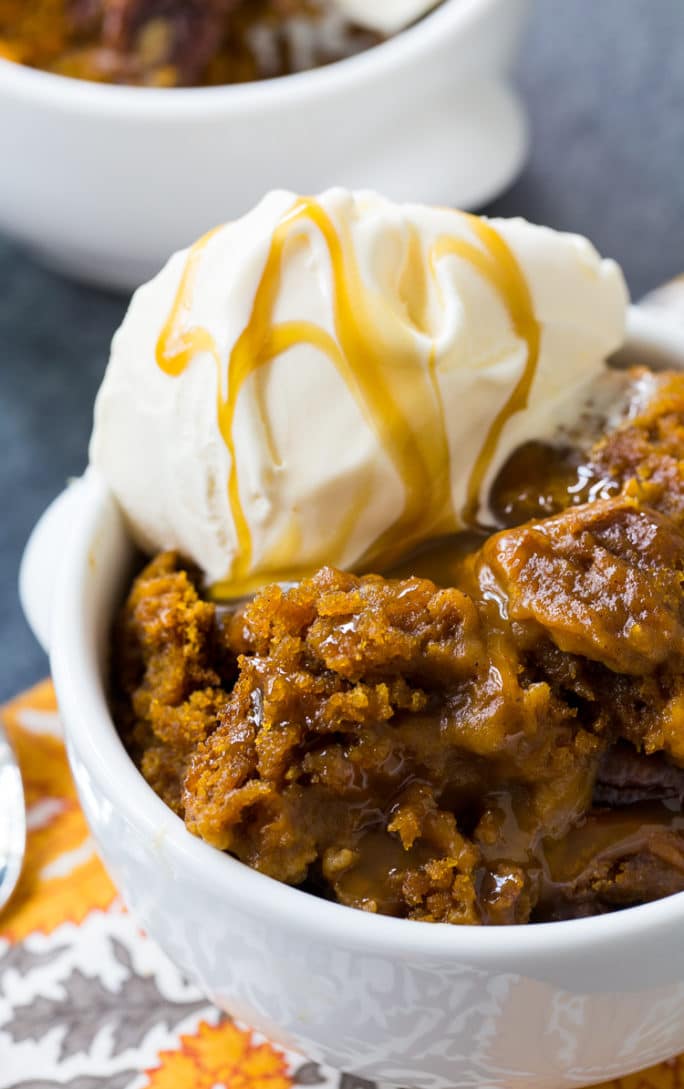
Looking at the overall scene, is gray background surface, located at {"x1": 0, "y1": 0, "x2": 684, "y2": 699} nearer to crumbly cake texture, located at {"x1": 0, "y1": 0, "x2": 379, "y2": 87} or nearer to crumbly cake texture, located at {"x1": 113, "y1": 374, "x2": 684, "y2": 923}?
crumbly cake texture, located at {"x1": 0, "y1": 0, "x2": 379, "y2": 87}

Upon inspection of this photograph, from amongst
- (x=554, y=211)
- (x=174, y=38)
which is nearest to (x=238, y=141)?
(x=174, y=38)

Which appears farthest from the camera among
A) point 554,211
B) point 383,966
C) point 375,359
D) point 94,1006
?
point 554,211

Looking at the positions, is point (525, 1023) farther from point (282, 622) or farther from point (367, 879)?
point (282, 622)

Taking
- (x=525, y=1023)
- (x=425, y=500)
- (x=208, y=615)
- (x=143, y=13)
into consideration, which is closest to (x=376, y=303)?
(x=425, y=500)

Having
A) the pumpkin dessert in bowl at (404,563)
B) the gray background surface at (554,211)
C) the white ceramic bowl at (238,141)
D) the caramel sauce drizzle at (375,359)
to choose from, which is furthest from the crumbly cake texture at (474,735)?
the white ceramic bowl at (238,141)

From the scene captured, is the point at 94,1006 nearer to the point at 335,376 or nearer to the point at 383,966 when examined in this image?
the point at 383,966

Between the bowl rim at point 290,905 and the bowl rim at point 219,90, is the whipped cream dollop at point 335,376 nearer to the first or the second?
the bowl rim at point 290,905
